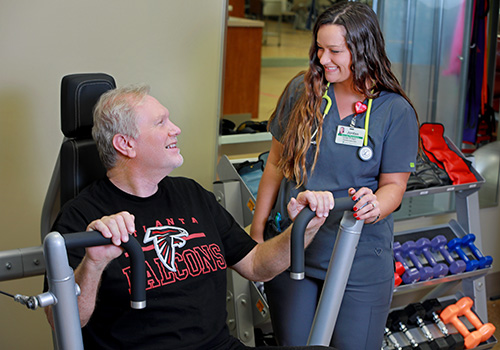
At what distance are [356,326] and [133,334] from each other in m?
0.74

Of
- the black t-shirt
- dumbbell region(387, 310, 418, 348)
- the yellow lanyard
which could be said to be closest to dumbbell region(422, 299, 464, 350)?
dumbbell region(387, 310, 418, 348)

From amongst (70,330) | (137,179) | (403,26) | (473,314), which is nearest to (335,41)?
(137,179)

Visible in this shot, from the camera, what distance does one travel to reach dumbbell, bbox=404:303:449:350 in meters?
2.82

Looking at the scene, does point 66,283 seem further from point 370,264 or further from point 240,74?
point 240,74

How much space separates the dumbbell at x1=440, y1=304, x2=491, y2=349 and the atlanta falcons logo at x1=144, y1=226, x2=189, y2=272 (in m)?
1.74

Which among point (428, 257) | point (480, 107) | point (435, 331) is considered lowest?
point (435, 331)

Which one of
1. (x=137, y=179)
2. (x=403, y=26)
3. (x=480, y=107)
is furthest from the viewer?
(x=480, y=107)

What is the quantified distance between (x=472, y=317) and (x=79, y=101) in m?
2.12

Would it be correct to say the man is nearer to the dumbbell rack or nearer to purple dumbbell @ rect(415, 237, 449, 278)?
purple dumbbell @ rect(415, 237, 449, 278)

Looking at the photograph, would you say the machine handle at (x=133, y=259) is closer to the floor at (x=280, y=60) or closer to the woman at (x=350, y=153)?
the woman at (x=350, y=153)

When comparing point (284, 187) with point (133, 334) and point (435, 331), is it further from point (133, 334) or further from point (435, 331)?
point (435, 331)

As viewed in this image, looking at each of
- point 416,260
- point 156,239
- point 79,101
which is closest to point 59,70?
point 79,101

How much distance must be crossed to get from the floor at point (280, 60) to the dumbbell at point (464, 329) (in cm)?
203

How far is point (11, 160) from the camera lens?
2365mm
